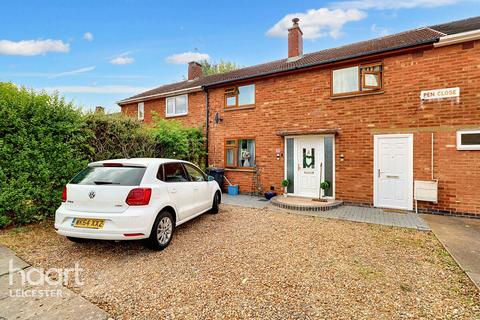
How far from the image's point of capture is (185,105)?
12328 mm

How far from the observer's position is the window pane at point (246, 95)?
388 inches

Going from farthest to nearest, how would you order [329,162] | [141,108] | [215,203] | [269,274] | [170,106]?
[141,108] → [170,106] → [329,162] → [215,203] → [269,274]

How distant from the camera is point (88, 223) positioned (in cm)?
355

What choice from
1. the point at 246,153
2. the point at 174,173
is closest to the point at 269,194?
the point at 246,153

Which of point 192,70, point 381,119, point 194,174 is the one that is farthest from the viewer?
point 192,70

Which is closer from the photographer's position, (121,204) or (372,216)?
(121,204)

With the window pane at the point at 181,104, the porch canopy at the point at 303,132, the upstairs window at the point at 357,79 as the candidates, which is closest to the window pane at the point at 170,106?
the window pane at the point at 181,104

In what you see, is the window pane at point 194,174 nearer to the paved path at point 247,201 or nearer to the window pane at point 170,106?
the paved path at point 247,201

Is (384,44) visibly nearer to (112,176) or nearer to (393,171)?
(393,171)

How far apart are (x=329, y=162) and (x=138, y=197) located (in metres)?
6.52

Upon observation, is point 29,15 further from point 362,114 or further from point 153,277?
point 362,114

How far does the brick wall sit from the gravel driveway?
2.71 metres

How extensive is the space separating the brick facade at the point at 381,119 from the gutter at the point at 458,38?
15cm

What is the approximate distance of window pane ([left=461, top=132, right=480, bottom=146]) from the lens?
609cm
